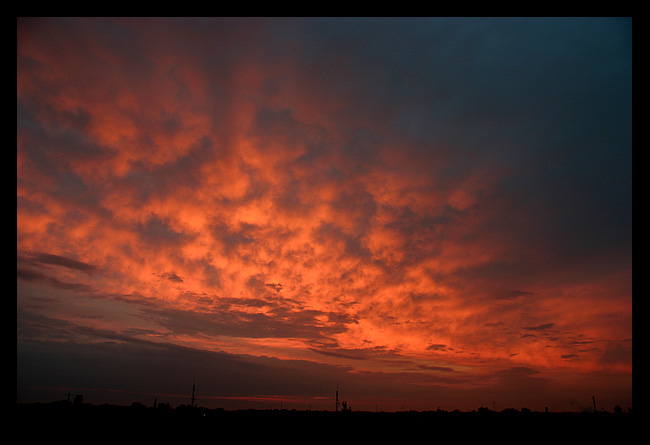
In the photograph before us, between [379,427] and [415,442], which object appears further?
[379,427]

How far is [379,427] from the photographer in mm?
37344

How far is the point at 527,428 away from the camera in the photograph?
38281 millimetres
